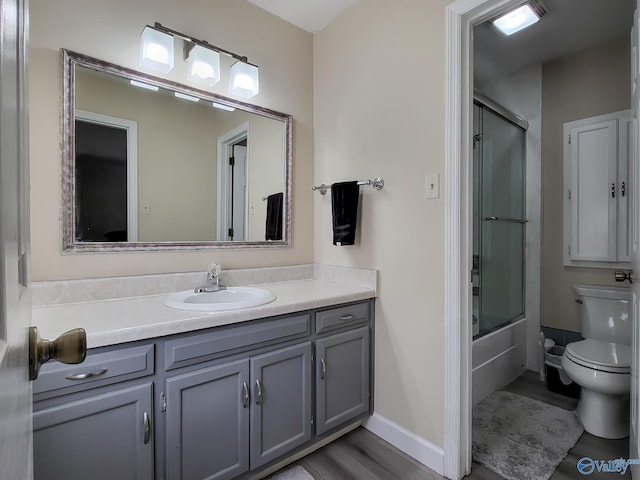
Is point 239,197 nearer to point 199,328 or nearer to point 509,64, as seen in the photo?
point 199,328

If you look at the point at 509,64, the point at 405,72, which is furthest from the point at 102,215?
the point at 509,64

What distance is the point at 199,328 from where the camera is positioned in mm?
1219

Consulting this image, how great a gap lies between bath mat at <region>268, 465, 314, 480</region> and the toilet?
1.61 m

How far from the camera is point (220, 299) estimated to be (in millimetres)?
1686

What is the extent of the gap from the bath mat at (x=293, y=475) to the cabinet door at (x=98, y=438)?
2.04 ft

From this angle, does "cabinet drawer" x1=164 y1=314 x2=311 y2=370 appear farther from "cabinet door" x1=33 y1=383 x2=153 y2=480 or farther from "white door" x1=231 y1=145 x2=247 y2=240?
"white door" x1=231 y1=145 x2=247 y2=240

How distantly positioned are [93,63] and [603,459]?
309 centimetres

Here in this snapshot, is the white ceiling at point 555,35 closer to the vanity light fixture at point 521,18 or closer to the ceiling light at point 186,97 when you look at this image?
the vanity light fixture at point 521,18

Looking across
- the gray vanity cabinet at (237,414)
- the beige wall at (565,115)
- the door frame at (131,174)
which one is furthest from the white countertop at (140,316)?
the beige wall at (565,115)

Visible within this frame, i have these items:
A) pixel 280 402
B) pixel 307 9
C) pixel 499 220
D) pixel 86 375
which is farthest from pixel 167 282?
pixel 499 220

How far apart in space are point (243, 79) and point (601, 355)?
2624 mm

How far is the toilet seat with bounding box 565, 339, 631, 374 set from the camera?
1784 millimetres

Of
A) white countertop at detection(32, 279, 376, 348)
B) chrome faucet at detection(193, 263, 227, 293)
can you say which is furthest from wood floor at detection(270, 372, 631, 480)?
chrome faucet at detection(193, 263, 227, 293)

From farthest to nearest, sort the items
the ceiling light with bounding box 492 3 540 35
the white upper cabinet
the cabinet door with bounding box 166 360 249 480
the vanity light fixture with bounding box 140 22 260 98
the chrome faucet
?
1. the white upper cabinet
2. the ceiling light with bounding box 492 3 540 35
3. the chrome faucet
4. the vanity light fixture with bounding box 140 22 260 98
5. the cabinet door with bounding box 166 360 249 480
